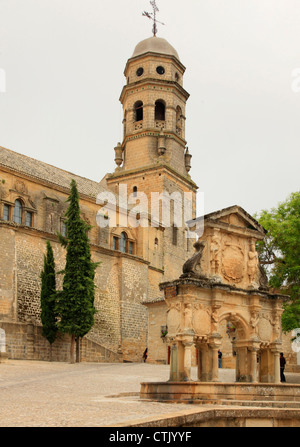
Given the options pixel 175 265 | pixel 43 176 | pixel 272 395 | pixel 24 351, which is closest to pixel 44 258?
Result: pixel 24 351

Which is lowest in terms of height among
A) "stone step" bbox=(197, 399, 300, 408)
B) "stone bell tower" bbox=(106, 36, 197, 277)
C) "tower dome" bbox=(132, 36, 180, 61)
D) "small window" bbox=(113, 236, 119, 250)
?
"stone step" bbox=(197, 399, 300, 408)

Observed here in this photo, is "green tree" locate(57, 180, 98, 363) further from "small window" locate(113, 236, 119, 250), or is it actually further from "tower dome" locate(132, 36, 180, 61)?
"tower dome" locate(132, 36, 180, 61)

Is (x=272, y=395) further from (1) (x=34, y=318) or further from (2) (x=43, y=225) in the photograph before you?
(2) (x=43, y=225)

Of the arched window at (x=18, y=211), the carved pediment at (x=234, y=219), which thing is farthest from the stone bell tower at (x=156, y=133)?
the carved pediment at (x=234, y=219)

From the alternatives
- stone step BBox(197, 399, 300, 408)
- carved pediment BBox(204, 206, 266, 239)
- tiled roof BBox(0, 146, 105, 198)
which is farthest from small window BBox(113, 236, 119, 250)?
stone step BBox(197, 399, 300, 408)

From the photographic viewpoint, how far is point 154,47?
48031 mm

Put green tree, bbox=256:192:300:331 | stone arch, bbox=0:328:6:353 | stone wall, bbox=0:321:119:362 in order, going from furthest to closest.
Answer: stone wall, bbox=0:321:119:362 < stone arch, bbox=0:328:6:353 < green tree, bbox=256:192:300:331

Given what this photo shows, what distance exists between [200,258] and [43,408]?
21.7 ft

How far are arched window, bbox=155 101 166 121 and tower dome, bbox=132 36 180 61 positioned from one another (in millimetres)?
4295

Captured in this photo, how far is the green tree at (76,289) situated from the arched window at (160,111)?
20475 mm

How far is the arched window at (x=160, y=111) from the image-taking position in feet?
158

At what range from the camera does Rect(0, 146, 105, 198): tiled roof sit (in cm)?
3631

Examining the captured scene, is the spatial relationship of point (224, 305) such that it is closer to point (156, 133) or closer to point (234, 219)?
point (234, 219)

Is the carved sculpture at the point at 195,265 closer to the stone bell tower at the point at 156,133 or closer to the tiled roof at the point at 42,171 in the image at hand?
the tiled roof at the point at 42,171
